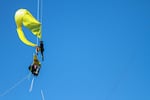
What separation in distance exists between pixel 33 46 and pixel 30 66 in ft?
5.29

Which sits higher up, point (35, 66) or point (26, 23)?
point (26, 23)

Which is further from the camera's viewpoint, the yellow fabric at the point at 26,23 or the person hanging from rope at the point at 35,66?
the person hanging from rope at the point at 35,66

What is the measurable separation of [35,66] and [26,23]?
2.30 metres

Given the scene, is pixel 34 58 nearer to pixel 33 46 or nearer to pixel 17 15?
pixel 33 46

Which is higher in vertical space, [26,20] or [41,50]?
[26,20]

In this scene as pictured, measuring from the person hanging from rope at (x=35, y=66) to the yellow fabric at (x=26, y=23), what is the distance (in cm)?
122

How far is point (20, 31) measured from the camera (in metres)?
15.5

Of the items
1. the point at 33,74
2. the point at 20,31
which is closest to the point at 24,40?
the point at 20,31

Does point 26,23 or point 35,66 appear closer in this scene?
point 26,23

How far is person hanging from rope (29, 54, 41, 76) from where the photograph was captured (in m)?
15.5

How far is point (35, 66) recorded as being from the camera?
15.6 m

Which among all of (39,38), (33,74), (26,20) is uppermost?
(26,20)

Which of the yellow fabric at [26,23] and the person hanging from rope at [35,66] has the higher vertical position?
the yellow fabric at [26,23]

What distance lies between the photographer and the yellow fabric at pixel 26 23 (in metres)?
15.1
